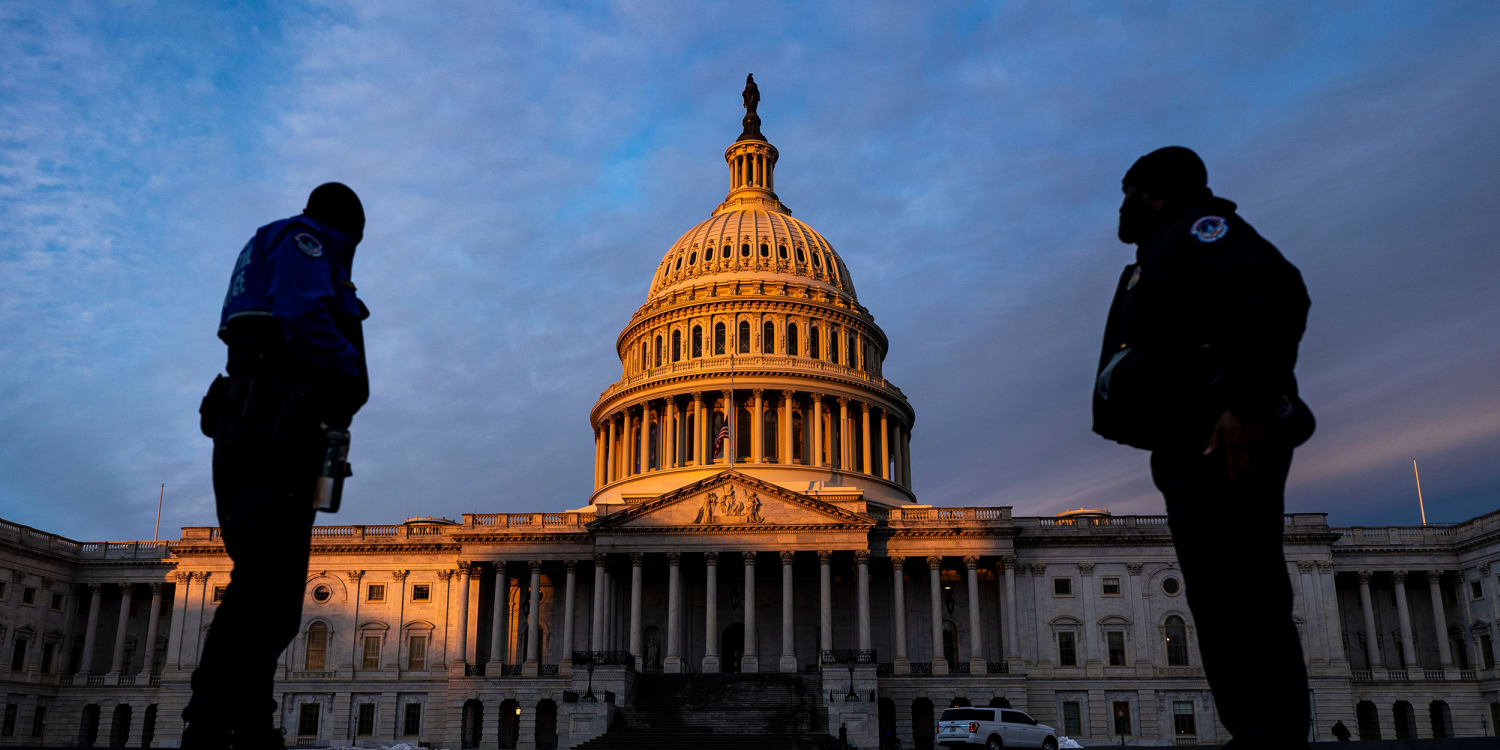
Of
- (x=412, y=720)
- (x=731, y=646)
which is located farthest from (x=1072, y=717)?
(x=412, y=720)

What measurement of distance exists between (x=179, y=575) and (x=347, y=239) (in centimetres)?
7847

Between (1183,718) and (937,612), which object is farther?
(1183,718)

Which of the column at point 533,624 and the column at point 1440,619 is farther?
the column at point 1440,619

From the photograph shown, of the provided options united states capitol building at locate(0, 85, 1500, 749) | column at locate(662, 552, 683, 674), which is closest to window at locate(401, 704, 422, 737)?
united states capitol building at locate(0, 85, 1500, 749)

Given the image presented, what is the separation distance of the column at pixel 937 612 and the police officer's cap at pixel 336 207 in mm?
64167

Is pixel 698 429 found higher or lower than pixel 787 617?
higher

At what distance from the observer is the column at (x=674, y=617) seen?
218ft

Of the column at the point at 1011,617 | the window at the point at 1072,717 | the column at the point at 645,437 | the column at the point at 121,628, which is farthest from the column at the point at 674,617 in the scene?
the column at the point at 121,628

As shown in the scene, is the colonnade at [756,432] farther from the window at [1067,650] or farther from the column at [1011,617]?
the window at [1067,650]

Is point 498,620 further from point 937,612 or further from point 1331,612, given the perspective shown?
point 1331,612

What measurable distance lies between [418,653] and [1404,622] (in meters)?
59.9

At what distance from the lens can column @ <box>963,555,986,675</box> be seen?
68.2 m

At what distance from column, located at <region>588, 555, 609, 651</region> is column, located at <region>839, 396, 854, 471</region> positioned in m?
22.8

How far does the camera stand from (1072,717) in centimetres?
7069
